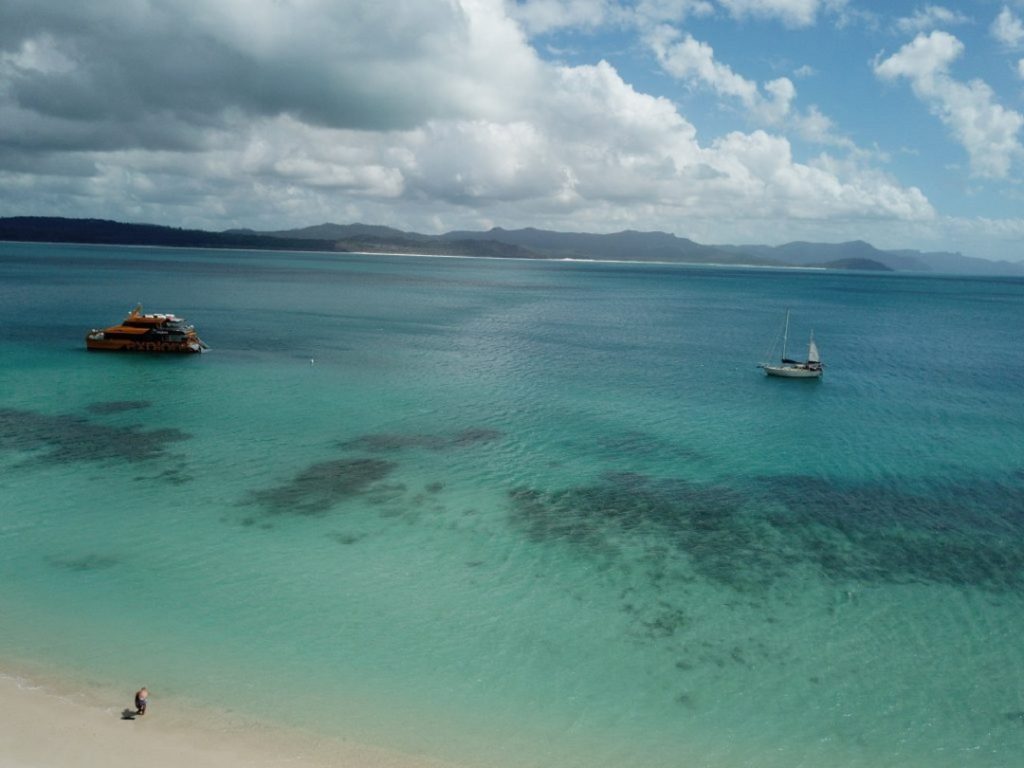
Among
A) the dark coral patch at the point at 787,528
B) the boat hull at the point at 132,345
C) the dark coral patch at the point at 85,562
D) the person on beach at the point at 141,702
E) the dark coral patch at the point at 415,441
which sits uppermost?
the boat hull at the point at 132,345

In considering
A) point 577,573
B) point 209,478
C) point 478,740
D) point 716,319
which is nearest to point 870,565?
point 577,573

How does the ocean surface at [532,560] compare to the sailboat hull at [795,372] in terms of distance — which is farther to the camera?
the sailboat hull at [795,372]

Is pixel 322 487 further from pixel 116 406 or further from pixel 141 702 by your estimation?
pixel 116 406

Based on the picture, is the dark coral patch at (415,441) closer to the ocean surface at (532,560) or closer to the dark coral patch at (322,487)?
the ocean surface at (532,560)

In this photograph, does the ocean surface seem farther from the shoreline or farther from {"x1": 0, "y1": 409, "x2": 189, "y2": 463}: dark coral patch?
the shoreline

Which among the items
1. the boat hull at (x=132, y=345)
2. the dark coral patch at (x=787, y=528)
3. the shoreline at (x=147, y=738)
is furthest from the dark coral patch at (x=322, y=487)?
the boat hull at (x=132, y=345)

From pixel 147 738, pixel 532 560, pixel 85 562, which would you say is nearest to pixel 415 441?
pixel 532 560
